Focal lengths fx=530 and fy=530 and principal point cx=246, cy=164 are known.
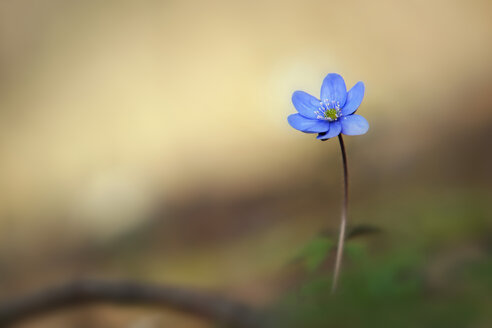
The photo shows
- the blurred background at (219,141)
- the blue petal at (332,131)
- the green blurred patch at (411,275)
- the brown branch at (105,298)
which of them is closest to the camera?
the green blurred patch at (411,275)

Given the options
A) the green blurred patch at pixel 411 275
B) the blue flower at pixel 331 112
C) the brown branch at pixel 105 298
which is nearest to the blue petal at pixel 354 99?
the blue flower at pixel 331 112

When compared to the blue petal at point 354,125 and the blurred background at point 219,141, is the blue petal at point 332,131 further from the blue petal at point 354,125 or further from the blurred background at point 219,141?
the blurred background at point 219,141

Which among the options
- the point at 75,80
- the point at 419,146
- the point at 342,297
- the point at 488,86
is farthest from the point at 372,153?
the point at 75,80

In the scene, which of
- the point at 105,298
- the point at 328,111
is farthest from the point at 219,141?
the point at 328,111

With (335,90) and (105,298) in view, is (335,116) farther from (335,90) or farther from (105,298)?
(105,298)

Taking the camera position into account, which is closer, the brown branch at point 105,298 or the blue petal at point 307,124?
the blue petal at point 307,124

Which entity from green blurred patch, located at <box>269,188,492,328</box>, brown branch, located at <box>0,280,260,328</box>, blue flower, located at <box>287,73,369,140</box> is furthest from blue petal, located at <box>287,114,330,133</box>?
brown branch, located at <box>0,280,260,328</box>

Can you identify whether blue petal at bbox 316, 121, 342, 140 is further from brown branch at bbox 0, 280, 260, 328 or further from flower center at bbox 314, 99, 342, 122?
brown branch at bbox 0, 280, 260, 328
